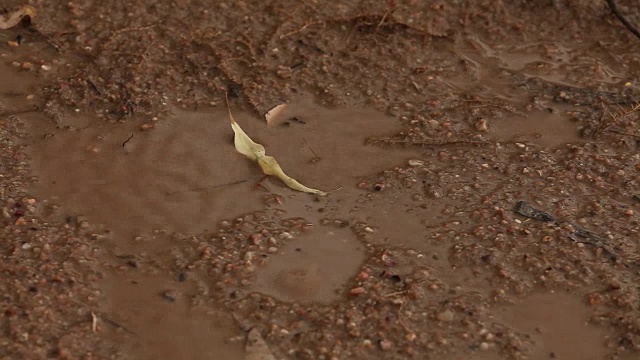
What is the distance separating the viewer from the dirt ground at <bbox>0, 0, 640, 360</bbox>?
118 inches

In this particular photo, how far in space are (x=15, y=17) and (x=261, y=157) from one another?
151cm

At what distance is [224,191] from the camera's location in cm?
352

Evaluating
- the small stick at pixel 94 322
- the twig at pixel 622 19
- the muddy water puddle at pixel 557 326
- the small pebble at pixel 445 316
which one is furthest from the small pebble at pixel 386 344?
the twig at pixel 622 19

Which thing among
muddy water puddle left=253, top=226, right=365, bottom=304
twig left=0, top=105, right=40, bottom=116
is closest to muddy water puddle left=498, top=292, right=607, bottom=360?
muddy water puddle left=253, top=226, right=365, bottom=304

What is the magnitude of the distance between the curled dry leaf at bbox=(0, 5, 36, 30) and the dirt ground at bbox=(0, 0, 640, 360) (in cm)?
4

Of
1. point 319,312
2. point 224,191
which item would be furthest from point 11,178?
point 319,312

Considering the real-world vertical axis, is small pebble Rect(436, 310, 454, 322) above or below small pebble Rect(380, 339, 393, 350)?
above

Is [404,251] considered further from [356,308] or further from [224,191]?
[224,191]

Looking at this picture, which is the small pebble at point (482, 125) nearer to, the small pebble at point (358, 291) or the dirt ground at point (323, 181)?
the dirt ground at point (323, 181)

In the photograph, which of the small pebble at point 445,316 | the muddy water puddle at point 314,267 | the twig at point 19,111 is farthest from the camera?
the twig at point 19,111

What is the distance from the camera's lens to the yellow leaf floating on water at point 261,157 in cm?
353

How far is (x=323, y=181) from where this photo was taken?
3590mm

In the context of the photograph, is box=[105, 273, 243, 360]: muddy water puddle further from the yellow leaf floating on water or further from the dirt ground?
the yellow leaf floating on water

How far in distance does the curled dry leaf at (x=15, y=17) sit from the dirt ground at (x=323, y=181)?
0.04 m
